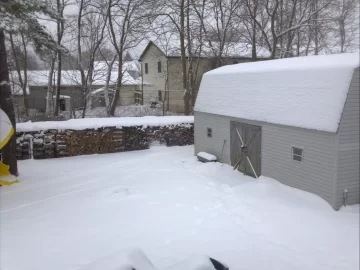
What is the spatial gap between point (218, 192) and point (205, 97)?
5399mm

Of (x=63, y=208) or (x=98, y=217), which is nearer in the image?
(x=98, y=217)

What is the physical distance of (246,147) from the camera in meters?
11.3

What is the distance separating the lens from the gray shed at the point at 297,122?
24.3ft

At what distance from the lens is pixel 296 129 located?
28.7ft

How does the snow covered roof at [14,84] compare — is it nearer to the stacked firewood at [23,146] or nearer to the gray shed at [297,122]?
the stacked firewood at [23,146]

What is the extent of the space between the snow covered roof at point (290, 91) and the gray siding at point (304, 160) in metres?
0.32

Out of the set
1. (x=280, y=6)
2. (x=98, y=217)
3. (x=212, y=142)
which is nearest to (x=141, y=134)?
(x=212, y=142)

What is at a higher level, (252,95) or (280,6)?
(280,6)

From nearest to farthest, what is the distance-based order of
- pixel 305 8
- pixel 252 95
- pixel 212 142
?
pixel 252 95
pixel 212 142
pixel 305 8

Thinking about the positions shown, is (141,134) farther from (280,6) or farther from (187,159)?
(280,6)

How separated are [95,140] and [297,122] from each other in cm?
993

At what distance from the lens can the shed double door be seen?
1072cm

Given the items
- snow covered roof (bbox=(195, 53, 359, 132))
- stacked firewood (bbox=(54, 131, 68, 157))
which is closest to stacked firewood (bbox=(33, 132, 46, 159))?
stacked firewood (bbox=(54, 131, 68, 157))

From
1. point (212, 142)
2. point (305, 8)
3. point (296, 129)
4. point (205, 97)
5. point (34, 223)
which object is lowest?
point (34, 223)
